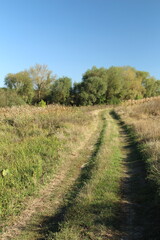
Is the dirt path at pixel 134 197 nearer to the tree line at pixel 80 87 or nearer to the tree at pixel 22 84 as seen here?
the tree line at pixel 80 87

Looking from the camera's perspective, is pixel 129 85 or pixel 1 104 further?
pixel 129 85

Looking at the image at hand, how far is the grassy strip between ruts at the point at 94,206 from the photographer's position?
298 centimetres

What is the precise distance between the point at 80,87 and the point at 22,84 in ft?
61.7

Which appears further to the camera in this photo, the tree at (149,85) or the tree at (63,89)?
the tree at (149,85)

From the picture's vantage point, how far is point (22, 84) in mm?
49250

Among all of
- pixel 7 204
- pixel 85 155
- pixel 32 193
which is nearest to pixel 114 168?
pixel 85 155

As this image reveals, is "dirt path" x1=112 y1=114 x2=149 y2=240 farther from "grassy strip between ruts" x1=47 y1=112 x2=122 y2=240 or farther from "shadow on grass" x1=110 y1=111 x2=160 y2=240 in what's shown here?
"grassy strip between ruts" x1=47 y1=112 x2=122 y2=240

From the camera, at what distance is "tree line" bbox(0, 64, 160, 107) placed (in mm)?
39812

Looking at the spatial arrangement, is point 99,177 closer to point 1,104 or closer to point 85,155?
point 85,155

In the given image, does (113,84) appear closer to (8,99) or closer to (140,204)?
(8,99)

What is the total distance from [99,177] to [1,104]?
80.6 feet

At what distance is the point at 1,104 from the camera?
25531 millimetres

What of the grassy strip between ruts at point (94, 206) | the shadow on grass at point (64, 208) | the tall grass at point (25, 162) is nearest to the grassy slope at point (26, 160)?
the tall grass at point (25, 162)

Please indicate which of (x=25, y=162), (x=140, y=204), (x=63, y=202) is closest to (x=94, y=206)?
(x=63, y=202)
